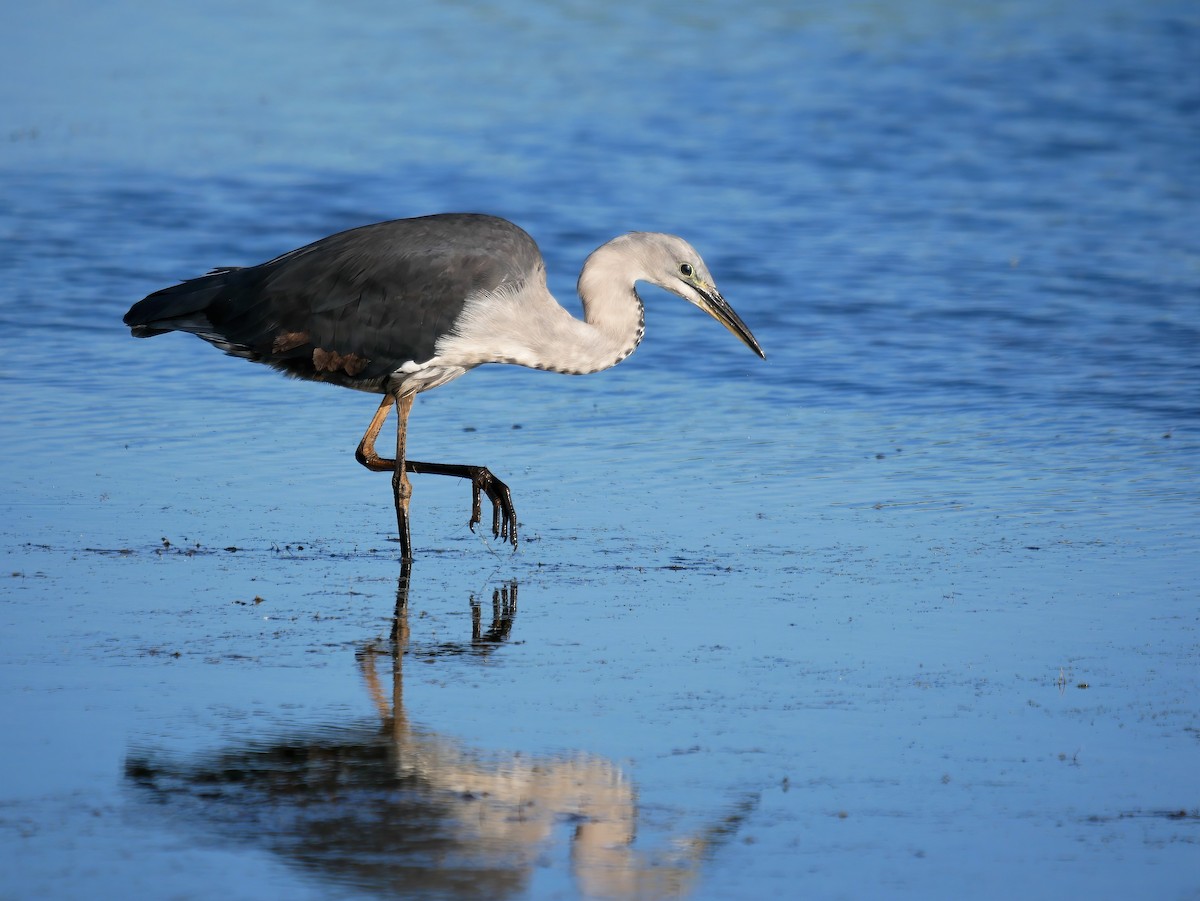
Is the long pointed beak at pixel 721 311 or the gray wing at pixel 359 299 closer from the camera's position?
the gray wing at pixel 359 299

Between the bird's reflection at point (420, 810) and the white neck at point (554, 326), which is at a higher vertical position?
the white neck at point (554, 326)

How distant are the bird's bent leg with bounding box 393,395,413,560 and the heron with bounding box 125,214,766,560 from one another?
0.4 inches

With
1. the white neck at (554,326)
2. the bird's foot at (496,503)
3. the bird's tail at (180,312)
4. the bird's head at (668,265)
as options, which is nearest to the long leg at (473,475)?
the bird's foot at (496,503)

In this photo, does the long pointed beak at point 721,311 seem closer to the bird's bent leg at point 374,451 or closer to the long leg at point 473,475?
the long leg at point 473,475

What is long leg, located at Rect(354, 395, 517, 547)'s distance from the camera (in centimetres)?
800

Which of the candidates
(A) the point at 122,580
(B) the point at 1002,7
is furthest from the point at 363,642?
(B) the point at 1002,7

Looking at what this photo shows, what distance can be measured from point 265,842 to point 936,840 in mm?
1775

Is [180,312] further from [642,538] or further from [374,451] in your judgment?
[642,538]

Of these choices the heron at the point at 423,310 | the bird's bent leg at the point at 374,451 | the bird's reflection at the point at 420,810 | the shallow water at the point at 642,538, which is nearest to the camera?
the bird's reflection at the point at 420,810

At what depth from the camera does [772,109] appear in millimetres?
20156

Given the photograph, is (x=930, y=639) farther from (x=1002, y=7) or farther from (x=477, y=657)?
(x=1002, y=7)

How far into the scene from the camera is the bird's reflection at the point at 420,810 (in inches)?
187

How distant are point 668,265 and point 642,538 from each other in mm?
1285

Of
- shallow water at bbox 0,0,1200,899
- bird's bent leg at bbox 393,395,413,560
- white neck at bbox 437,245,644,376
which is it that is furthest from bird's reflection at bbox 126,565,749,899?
white neck at bbox 437,245,644,376
